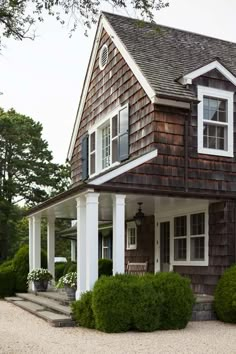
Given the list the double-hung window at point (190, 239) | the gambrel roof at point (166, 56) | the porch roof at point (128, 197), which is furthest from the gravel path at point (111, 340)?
the gambrel roof at point (166, 56)

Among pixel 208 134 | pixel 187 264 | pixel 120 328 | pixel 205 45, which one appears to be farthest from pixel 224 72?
pixel 120 328

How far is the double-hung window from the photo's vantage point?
1298 centimetres

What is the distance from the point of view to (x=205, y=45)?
15281 millimetres

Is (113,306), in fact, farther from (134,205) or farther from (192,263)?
(134,205)

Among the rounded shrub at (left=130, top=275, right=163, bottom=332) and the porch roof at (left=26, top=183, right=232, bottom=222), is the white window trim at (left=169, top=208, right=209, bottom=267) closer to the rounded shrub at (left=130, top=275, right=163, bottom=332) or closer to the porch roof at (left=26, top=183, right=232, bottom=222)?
the porch roof at (left=26, top=183, right=232, bottom=222)

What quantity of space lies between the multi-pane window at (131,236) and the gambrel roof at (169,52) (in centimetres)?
596

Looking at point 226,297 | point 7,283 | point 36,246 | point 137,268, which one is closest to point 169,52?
point 226,297

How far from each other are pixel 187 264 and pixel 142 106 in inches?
167

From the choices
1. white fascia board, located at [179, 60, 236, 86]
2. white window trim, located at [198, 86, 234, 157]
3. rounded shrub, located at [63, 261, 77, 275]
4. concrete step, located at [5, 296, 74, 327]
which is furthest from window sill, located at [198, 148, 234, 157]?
rounded shrub, located at [63, 261, 77, 275]

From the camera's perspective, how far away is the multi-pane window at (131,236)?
1708 cm

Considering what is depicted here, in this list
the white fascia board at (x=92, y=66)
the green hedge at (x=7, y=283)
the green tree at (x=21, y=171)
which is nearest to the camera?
the white fascia board at (x=92, y=66)

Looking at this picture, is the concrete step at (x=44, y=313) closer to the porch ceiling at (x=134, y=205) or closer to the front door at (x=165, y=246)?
the porch ceiling at (x=134, y=205)

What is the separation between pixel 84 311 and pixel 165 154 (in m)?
3.91

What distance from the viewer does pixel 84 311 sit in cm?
1023
